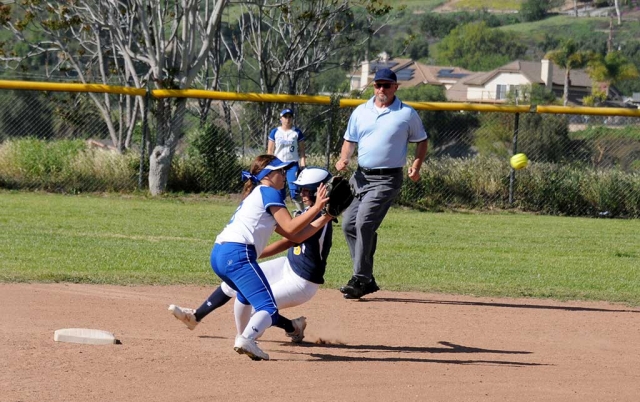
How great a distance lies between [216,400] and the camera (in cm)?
536

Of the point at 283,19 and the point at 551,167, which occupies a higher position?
the point at 283,19

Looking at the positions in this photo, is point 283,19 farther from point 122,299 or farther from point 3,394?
point 3,394

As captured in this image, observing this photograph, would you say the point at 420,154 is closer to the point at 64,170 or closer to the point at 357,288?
the point at 357,288

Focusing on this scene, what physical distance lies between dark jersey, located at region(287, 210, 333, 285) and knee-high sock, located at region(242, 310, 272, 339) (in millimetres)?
857

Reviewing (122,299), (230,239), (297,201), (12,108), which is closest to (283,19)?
(12,108)

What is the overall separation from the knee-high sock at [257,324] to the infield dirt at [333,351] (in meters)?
0.20

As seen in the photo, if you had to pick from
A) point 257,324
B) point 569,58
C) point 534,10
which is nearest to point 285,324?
point 257,324

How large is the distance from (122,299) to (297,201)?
624 cm

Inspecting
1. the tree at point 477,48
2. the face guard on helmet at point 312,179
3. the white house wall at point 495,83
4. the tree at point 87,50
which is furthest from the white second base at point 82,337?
the tree at point 477,48

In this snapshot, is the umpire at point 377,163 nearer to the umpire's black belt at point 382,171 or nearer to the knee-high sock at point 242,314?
the umpire's black belt at point 382,171

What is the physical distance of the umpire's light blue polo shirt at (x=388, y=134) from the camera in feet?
29.0

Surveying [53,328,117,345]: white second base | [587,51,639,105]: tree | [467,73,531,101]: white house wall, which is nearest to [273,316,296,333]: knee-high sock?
[53,328,117,345]: white second base

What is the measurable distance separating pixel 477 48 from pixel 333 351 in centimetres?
11560

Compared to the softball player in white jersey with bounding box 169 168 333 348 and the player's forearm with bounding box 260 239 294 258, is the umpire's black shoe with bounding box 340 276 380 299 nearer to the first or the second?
the softball player in white jersey with bounding box 169 168 333 348
